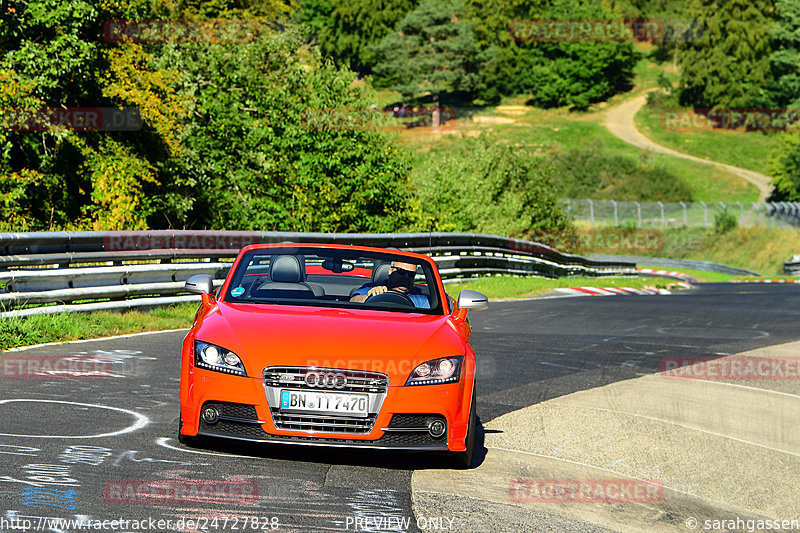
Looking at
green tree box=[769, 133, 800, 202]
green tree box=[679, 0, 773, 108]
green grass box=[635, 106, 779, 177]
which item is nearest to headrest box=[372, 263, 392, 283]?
green tree box=[769, 133, 800, 202]

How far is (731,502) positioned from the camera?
22.0ft


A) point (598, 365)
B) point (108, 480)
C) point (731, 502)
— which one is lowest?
point (598, 365)

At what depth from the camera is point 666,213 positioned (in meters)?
68.9

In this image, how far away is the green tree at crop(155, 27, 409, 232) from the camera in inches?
1118

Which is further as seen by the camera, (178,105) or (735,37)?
(735,37)

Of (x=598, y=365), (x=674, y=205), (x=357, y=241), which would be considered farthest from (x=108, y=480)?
(x=674, y=205)

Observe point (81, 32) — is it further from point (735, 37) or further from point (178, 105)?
point (735, 37)

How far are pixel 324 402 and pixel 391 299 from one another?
152 cm

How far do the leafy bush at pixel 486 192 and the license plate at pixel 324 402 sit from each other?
2327 centimetres

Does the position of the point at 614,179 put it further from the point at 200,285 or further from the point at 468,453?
the point at 468,453

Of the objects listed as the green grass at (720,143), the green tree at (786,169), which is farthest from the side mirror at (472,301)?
the green grass at (720,143)

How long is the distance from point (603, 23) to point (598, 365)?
11847 cm

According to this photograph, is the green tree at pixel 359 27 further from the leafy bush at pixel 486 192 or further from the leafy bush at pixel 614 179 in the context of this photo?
the leafy bush at pixel 486 192

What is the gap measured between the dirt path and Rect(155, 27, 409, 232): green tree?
66733 mm
